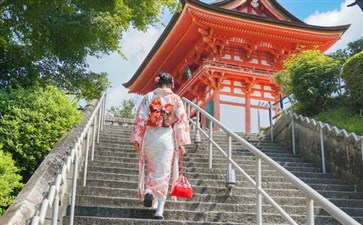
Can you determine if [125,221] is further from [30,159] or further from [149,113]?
[30,159]

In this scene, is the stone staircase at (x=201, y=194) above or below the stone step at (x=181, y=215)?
above

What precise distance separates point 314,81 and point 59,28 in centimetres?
519

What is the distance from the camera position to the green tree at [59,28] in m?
6.96

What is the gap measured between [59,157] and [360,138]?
4.21m

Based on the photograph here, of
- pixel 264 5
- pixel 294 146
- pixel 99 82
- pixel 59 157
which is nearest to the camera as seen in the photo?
pixel 59 157

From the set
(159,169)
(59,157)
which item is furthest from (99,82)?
(159,169)

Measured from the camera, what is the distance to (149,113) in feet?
14.5

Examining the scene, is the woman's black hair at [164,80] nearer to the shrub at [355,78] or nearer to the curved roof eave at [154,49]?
the shrub at [355,78]

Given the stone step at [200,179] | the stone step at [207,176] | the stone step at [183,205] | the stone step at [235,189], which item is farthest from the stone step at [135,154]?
the stone step at [183,205]

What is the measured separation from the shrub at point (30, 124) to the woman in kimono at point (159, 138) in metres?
1.88

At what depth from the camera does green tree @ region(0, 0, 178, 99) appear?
696cm

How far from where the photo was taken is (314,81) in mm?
8836

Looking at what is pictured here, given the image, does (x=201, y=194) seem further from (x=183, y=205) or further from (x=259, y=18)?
(x=259, y=18)

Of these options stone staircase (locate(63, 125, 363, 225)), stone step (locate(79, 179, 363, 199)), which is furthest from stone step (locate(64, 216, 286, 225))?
stone step (locate(79, 179, 363, 199))
